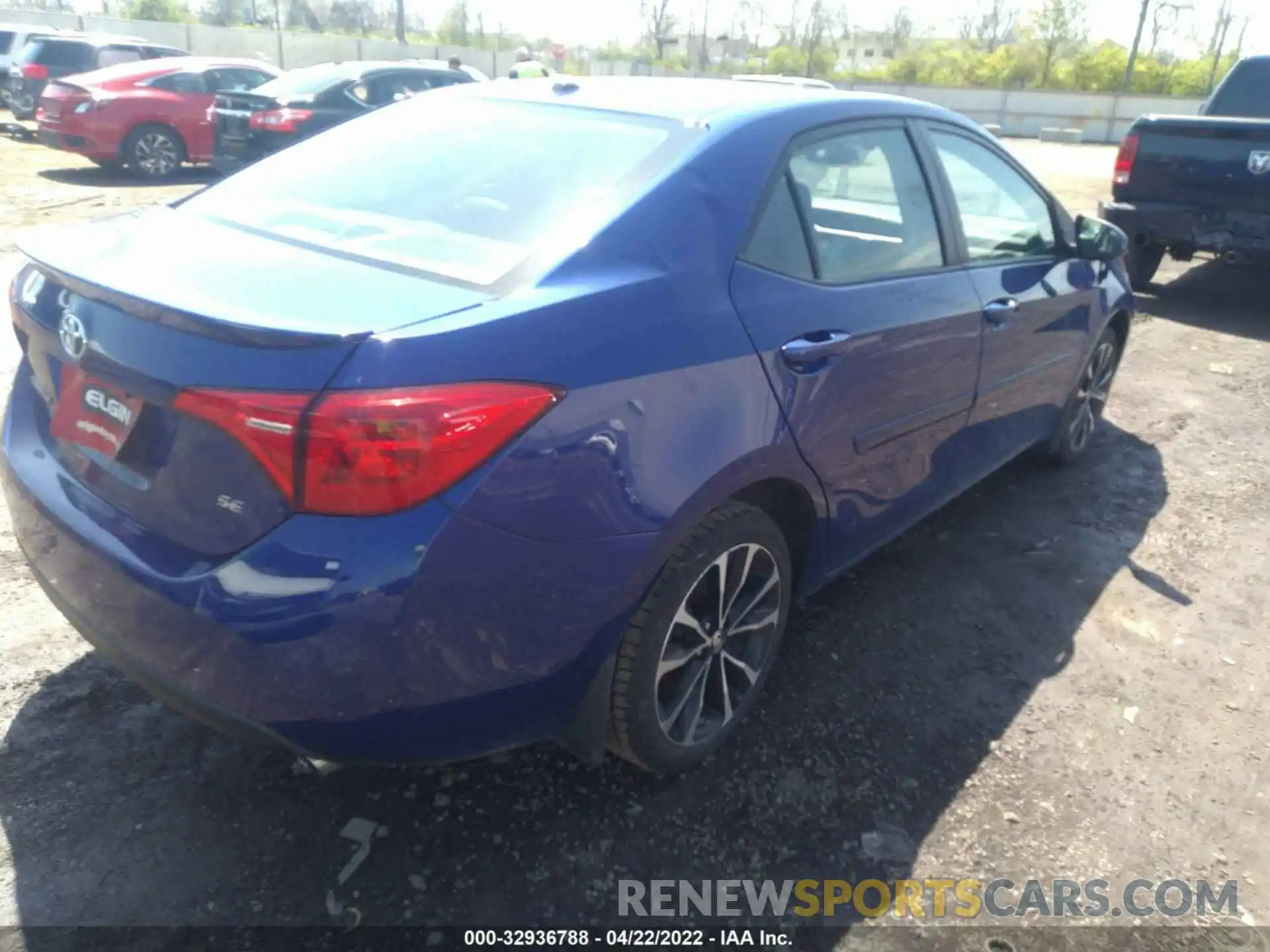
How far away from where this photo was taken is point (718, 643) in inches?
104

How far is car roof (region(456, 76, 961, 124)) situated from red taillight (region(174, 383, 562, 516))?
1.26 m

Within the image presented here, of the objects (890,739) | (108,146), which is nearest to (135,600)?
(890,739)

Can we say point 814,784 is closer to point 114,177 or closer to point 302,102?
point 302,102

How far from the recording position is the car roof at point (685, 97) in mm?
2756

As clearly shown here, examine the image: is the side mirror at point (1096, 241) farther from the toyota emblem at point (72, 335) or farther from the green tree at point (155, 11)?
the green tree at point (155, 11)

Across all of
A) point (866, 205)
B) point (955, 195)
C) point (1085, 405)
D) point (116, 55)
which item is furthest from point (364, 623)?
point (116, 55)

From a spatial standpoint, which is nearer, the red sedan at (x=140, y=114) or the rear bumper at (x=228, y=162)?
the rear bumper at (x=228, y=162)

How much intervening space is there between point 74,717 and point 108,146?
38.3 ft

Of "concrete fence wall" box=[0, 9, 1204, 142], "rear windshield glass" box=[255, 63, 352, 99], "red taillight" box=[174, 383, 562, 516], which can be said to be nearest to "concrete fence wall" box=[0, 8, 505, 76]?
"concrete fence wall" box=[0, 9, 1204, 142]

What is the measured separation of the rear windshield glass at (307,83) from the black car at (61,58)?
16.1 feet

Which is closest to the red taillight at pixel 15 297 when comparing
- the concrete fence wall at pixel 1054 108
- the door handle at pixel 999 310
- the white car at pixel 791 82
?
the white car at pixel 791 82

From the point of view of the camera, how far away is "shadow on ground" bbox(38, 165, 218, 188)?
1216 centimetres

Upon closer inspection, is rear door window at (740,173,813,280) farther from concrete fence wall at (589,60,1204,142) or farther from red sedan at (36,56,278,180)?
concrete fence wall at (589,60,1204,142)

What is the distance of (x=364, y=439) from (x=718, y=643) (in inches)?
47.7
